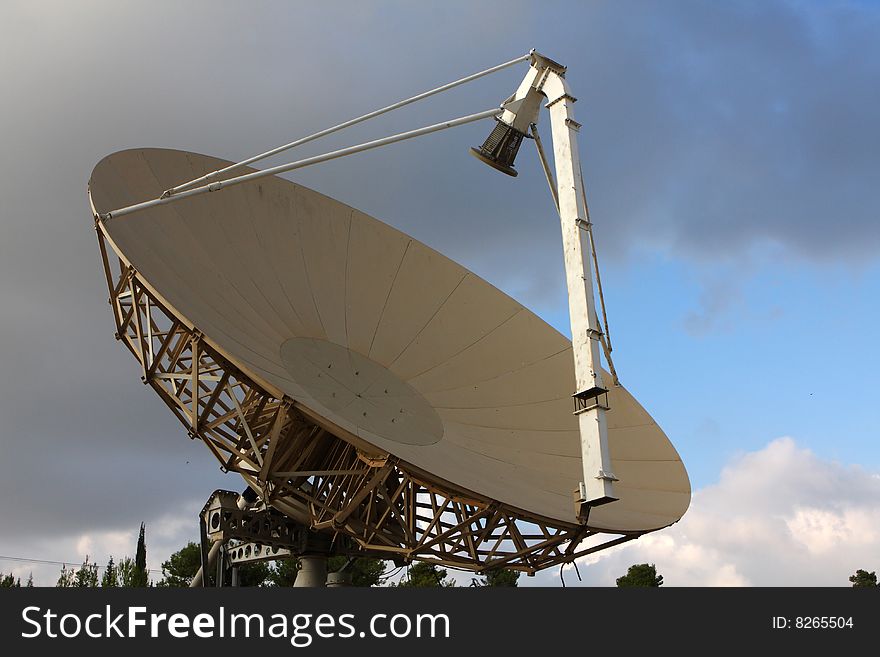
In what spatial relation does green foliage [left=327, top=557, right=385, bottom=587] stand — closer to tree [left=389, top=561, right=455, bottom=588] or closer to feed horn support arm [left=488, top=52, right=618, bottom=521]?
tree [left=389, top=561, right=455, bottom=588]

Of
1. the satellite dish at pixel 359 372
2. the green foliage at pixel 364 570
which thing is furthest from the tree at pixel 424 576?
the satellite dish at pixel 359 372

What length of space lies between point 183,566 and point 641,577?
29302mm

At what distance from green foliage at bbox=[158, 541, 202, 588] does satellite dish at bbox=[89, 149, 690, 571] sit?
38371mm

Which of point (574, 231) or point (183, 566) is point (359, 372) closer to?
point (574, 231)

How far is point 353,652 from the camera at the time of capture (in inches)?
581

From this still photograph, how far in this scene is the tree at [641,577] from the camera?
66312mm

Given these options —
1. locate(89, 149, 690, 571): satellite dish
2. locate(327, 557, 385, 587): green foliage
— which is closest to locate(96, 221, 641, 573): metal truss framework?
locate(89, 149, 690, 571): satellite dish

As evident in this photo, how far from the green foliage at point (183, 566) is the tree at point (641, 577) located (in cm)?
2752

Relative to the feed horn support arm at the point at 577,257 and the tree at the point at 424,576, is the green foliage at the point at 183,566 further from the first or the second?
the feed horn support arm at the point at 577,257

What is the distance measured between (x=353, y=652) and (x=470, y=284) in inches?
721

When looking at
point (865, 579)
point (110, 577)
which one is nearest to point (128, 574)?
point (110, 577)

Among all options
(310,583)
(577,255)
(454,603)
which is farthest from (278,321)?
(454,603)

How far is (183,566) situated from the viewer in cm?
6388

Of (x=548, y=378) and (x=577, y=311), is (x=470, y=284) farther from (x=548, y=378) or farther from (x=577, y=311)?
(x=577, y=311)
